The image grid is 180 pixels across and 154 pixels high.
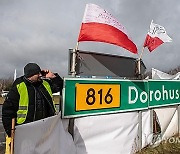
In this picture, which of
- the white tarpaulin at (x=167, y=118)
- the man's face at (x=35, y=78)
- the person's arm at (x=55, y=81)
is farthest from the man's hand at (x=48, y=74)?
the white tarpaulin at (x=167, y=118)

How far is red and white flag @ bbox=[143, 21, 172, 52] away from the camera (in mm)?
6301

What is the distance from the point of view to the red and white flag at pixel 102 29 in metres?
4.69

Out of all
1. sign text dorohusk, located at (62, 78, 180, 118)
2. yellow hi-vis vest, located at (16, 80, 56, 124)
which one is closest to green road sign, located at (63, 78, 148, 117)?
sign text dorohusk, located at (62, 78, 180, 118)

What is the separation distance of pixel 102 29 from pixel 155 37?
2.03 meters

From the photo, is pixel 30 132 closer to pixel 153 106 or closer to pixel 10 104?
pixel 10 104

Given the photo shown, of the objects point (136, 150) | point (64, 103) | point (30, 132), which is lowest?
point (136, 150)

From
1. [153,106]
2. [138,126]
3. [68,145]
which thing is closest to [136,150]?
[138,126]

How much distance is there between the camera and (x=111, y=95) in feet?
16.5

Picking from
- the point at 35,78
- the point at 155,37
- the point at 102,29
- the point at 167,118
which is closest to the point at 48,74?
the point at 35,78

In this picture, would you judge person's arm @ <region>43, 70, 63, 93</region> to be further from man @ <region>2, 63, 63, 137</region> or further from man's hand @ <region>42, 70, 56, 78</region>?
man @ <region>2, 63, 63, 137</region>

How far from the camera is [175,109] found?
7129 mm

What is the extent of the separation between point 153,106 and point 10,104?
3536mm

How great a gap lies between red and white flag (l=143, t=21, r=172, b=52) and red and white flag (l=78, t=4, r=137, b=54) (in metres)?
1.28

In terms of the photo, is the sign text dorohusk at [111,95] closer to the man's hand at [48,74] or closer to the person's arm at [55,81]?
the person's arm at [55,81]
